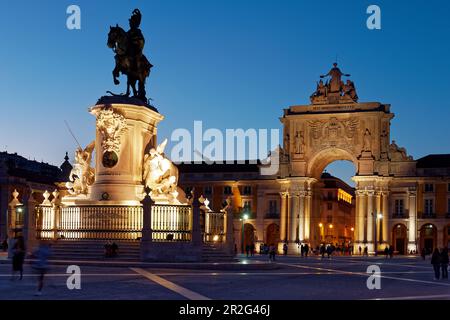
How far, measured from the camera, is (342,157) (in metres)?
89.6

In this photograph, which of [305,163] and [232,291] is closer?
[232,291]

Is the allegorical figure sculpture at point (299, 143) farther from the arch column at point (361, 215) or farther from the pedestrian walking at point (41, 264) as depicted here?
the pedestrian walking at point (41, 264)

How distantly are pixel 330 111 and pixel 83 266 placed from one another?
207 ft

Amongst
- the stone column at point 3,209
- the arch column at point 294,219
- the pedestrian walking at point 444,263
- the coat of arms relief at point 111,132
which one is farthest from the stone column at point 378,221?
the coat of arms relief at point 111,132

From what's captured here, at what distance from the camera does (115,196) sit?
102ft

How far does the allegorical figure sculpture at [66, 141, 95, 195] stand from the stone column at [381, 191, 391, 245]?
5639cm

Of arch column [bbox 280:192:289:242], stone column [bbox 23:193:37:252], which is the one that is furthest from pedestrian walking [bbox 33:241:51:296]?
arch column [bbox 280:192:289:242]

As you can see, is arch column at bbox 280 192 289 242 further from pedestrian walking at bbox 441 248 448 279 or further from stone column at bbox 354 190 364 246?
pedestrian walking at bbox 441 248 448 279

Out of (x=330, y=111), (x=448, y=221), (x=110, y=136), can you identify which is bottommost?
(x=448, y=221)
